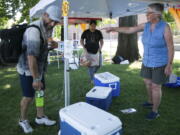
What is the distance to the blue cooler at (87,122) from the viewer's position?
87.6 inches

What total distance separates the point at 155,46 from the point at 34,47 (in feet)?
5.72

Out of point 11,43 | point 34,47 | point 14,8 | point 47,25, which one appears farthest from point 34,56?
point 14,8

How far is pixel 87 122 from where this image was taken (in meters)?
2.32

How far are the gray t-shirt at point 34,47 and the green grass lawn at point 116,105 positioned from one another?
36.0 inches

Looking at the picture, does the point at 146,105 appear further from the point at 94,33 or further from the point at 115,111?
the point at 94,33

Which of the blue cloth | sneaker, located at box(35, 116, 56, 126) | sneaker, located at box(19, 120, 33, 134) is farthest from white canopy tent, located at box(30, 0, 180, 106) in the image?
sneaker, located at box(19, 120, 33, 134)

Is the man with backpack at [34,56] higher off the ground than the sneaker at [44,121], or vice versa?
the man with backpack at [34,56]

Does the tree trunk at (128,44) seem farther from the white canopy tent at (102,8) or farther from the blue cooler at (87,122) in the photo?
the blue cooler at (87,122)

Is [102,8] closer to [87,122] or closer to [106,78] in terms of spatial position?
[106,78]

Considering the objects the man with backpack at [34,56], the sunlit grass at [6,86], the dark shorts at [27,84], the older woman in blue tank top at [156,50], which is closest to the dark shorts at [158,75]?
the older woman in blue tank top at [156,50]

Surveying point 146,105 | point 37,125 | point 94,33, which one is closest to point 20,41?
point 37,125

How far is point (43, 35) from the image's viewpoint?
3.04 m

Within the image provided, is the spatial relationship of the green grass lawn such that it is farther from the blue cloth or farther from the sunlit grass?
the blue cloth

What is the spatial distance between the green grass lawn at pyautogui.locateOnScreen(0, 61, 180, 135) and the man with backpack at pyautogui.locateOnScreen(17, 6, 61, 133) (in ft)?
1.79
